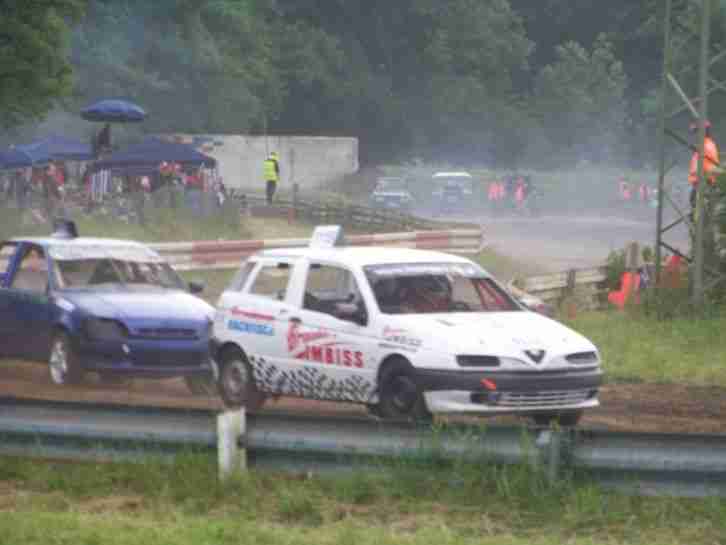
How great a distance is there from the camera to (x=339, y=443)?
957cm

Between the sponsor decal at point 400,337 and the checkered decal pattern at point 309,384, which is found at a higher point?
the sponsor decal at point 400,337

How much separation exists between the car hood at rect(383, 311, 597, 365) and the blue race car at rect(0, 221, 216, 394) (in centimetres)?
294

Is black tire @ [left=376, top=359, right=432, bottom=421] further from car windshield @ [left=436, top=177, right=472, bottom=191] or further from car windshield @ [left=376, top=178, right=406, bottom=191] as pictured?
car windshield @ [left=436, top=177, right=472, bottom=191]

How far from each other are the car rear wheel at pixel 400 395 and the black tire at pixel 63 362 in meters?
3.89

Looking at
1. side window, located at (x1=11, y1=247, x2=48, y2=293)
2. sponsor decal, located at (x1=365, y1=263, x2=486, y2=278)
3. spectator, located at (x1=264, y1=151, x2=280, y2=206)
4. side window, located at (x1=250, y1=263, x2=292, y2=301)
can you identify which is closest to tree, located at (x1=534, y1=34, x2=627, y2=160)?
spectator, located at (x1=264, y1=151, x2=280, y2=206)

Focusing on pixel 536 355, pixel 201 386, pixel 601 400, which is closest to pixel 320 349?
pixel 536 355

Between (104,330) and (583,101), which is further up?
(583,101)

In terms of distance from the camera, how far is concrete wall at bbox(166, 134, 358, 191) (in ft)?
202

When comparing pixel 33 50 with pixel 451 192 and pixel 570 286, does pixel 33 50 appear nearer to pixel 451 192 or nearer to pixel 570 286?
pixel 570 286

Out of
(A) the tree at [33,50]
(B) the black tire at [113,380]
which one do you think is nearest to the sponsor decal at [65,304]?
(B) the black tire at [113,380]

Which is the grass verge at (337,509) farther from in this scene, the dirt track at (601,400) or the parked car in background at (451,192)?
the parked car in background at (451,192)

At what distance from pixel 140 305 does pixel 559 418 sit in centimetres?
489

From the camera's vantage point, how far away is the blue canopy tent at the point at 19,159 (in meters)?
37.7

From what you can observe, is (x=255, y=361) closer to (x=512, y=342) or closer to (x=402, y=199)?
(x=512, y=342)
